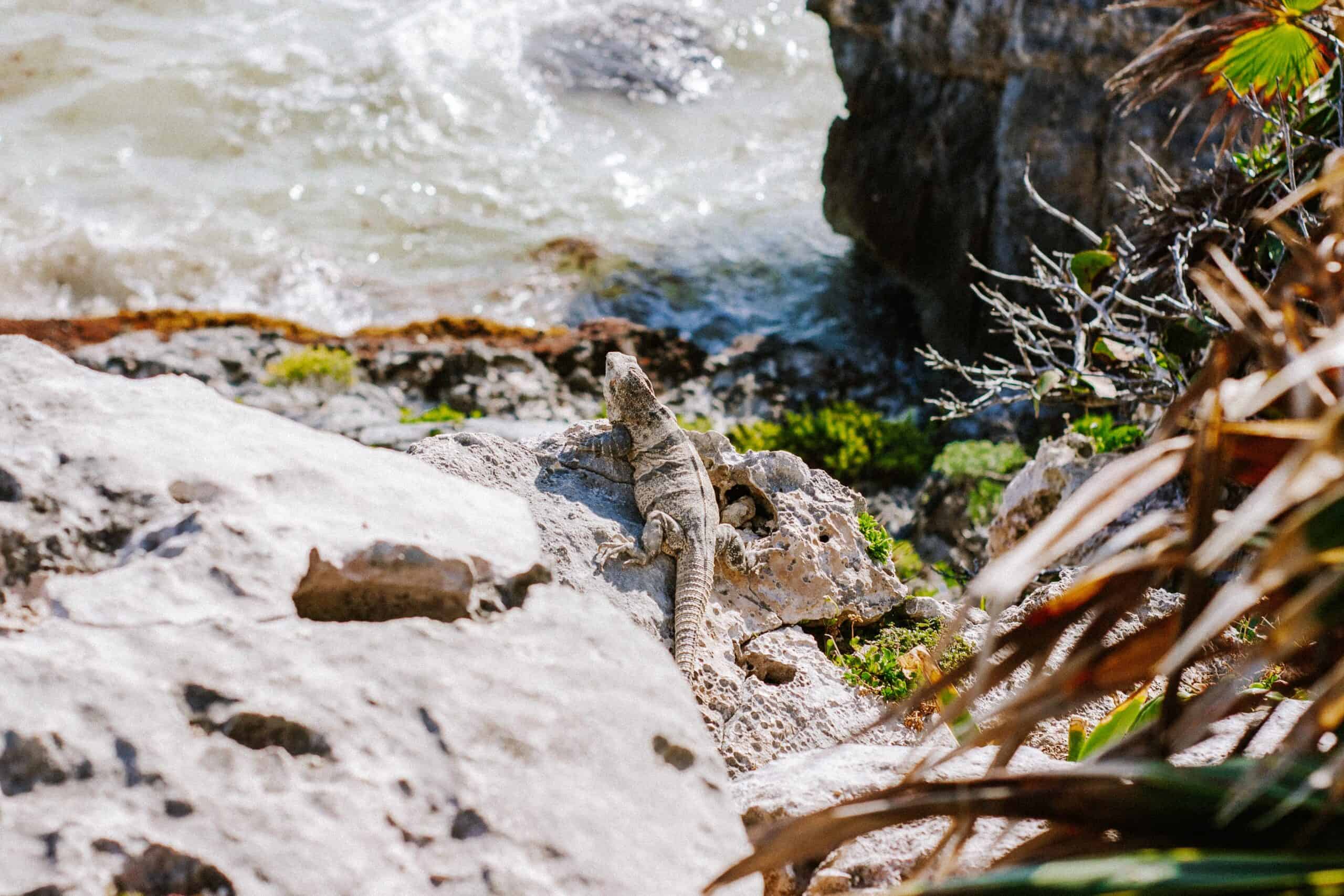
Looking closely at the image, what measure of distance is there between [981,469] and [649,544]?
633 cm

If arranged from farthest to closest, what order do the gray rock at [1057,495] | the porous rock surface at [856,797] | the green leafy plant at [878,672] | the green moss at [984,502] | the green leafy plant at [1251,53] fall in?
the green moss at [984,502] → the gray rock at [1057,495] → the green leafy plant at [1251,53] → the green leafy plant at [878,672] → the porous rock surface at [856,797]

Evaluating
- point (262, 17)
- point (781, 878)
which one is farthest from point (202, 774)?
point (262, 17)

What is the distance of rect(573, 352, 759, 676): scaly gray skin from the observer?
4.15 meters

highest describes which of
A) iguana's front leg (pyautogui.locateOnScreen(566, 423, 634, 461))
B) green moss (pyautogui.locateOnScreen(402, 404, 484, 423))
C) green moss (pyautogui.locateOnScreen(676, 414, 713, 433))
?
iguana's front leg (pyautogui.locateOnScreen(566, 423, 634, 461))

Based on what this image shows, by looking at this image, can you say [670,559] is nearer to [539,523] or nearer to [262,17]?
[539,523]

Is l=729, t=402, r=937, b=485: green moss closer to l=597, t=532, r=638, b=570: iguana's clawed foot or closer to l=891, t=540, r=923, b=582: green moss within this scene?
l=891, t=540, r=923, b=582: green moss

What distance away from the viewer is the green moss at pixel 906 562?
783cm

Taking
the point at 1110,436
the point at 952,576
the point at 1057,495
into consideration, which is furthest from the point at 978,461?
the point at 952,576

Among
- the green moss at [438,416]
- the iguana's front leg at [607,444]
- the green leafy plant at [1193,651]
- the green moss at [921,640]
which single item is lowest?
the green moss at [438,416]

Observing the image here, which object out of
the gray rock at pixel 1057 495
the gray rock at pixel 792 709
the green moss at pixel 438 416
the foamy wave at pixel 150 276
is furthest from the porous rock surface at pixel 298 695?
the foamy wave at pixel 150 276

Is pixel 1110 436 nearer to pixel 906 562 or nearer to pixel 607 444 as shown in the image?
pixel 906 562

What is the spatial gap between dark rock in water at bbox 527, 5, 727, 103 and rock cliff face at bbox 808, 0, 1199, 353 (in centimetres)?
600

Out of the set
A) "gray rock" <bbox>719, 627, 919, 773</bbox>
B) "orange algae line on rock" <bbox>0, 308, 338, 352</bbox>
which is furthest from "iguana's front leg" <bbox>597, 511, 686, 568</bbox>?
"orange algae line on rock" <bbox>0, 308, 338, 352</bbox>

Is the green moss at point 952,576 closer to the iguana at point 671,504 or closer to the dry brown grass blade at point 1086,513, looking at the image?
the iguana at point 671,504
